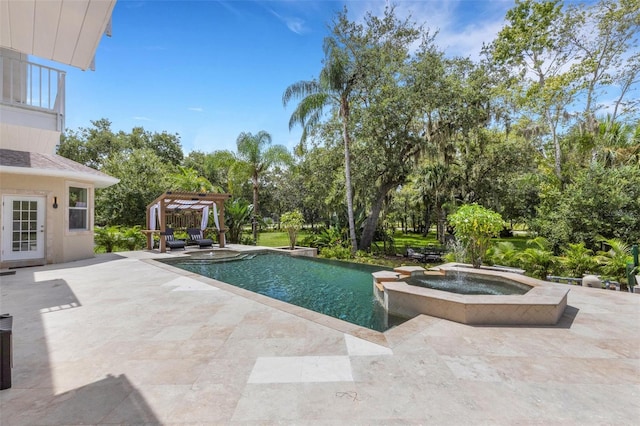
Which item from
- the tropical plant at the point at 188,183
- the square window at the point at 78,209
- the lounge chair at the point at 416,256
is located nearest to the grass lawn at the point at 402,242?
the lounge chair at the point at 416,256

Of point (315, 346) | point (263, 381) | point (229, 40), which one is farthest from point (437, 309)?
point (229, 40)

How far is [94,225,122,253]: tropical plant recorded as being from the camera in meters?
14.3

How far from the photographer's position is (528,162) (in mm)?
18500

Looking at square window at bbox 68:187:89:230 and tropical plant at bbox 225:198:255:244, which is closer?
square window at bbox 68:187:89:230

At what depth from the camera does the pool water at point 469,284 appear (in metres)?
5.75

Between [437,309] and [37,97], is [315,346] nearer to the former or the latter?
[437,309]

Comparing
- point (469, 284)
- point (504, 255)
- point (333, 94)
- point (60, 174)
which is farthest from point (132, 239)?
point (504, 255)

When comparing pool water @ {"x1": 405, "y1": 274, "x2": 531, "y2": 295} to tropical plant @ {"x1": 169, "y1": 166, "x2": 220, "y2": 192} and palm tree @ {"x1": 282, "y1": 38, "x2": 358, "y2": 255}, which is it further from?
tropical plant @ {"x1": 169, "y1": 166, "x2": 220, "y2": 192}

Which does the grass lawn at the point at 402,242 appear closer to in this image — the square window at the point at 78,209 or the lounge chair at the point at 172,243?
the lounge chair at the point at 172,243

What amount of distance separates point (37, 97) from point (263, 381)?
284 inches

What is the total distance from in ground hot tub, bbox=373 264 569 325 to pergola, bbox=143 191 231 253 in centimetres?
1091

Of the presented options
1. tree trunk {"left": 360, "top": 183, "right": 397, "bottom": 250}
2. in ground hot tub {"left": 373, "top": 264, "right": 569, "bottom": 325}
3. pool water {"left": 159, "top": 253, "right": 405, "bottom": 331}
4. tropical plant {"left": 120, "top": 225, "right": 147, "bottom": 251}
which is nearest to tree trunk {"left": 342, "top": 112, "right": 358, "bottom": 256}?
tree trunk {"left": 360, "top": 183, "right": 397, "bottom": 250}

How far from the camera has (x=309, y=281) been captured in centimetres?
895

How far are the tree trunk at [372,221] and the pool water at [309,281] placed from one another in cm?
358
